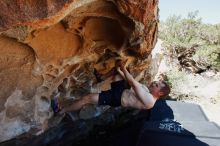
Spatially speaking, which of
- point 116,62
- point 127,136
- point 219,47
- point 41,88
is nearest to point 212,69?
point 219,47

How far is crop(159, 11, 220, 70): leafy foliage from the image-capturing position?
47.4ft

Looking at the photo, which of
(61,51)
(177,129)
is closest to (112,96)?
(61,51)

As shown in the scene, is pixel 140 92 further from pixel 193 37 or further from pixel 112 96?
pixel 193 37

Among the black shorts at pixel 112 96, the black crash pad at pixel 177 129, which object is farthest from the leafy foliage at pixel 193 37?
the black shorts at pixel 112 96

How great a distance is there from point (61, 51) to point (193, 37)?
12.6 meters

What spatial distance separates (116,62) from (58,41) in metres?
1.23

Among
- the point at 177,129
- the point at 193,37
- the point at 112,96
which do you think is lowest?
the point at 177,129

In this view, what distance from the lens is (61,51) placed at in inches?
158

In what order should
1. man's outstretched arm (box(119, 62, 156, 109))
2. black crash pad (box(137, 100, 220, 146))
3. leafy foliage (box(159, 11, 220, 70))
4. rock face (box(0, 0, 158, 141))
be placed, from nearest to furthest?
rock face (box(0, 0, 158, 141)) → man's outstretched arm (box(119, 62, 156, 109)) → black crash pad (box(137, 100, 220, 146)) → leafy foliage (box(159, 11, 220, 70))

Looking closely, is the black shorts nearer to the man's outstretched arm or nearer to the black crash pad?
the man's outstretched arm

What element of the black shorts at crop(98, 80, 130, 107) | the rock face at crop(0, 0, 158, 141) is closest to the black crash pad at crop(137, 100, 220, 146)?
the black shorts at crop(98, 80, 130, 107)

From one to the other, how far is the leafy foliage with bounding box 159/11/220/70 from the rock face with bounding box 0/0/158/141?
9453 millimetres

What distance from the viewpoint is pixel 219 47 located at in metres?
14.7

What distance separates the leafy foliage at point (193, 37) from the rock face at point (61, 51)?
9.45m
